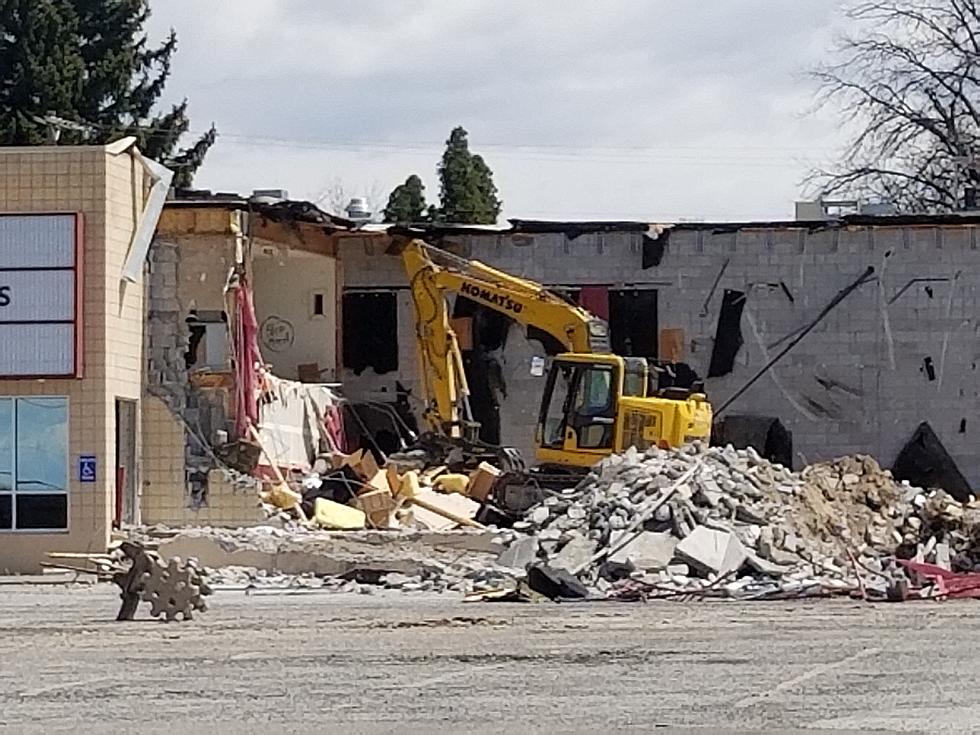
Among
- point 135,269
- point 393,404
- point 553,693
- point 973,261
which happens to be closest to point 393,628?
point 553,693

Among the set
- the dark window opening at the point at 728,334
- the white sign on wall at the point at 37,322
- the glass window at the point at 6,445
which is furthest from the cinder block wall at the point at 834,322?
the glass window at the point at 6,445

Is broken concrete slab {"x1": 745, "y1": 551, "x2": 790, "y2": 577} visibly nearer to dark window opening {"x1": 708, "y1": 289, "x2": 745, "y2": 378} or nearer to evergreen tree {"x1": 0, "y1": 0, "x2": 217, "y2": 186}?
dark window opening {"x1": 708, "y1": 289, "x2": 745, "y2": 378}

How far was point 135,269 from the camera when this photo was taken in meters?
33.7

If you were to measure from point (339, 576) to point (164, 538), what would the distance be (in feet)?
11.2

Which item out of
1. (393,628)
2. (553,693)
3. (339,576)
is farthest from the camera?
(339,576)

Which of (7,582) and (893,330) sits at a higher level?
(893,330)

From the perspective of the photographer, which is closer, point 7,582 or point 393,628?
point 393,628

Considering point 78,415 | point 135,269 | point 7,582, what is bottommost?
point 7,582

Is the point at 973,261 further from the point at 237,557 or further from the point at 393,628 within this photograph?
the point at 393,628

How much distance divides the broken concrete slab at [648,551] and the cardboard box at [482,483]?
7.28m

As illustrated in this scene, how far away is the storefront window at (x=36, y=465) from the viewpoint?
32.4 metres

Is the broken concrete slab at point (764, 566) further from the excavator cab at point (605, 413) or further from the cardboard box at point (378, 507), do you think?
the cardboard box at point (378, 507)

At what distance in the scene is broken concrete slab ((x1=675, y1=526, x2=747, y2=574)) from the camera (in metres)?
27.1

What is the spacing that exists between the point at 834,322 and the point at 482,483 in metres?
9.34
